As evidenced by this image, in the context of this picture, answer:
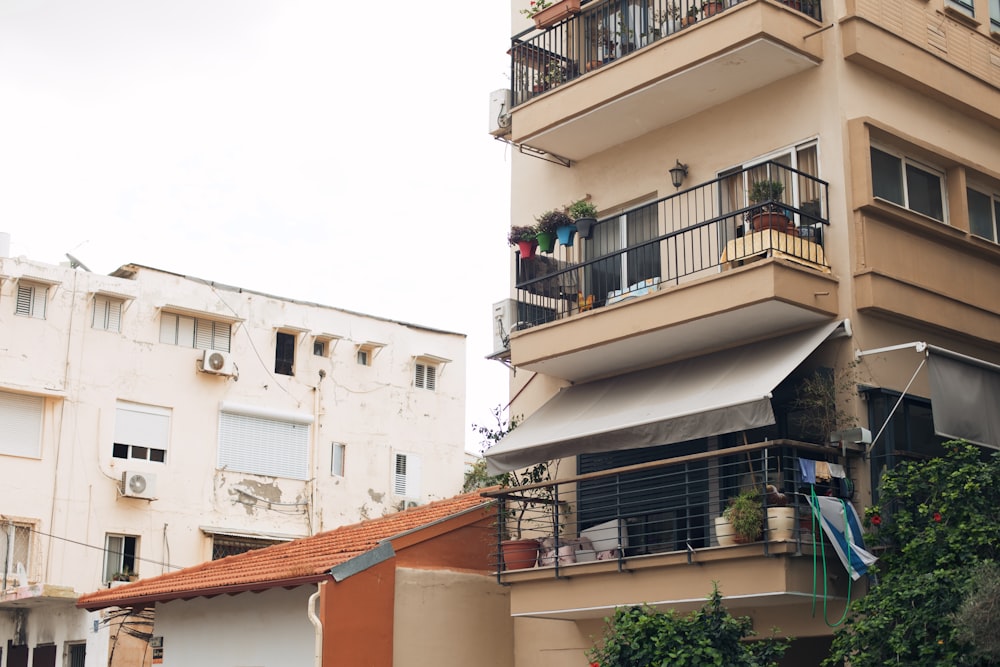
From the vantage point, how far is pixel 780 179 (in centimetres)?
1595

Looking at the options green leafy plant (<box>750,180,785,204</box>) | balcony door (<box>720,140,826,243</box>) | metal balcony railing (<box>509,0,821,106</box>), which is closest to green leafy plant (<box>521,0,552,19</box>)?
metal balcony railing (<box>509,0,821,106</box>)

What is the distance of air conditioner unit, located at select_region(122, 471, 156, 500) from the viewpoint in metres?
32.6

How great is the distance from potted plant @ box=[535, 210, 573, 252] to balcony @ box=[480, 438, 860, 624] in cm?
305

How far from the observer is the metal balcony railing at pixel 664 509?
13641 millimetres

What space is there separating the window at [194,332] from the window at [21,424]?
12.6ft

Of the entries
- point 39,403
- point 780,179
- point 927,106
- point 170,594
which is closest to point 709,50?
point 780,179

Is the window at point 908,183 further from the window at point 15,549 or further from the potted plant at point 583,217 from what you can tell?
the window at point 15,549

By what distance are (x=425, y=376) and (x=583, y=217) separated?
23075 mm

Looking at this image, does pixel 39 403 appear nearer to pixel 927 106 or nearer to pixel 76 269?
pixel 76 269

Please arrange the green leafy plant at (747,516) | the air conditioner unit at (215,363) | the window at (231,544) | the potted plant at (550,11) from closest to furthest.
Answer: the green leafy plant at (747,516) < the potted plant at (550,11) < the air conditioner unit at (215,363) < the window at (231,544)

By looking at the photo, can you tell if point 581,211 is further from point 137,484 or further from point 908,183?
point 137,484

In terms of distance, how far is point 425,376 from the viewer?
Result: 132 feet

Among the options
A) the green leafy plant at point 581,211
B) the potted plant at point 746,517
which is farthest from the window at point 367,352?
the potted plant at point 746,517

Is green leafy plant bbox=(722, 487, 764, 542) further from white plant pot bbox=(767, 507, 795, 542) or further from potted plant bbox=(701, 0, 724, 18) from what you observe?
potted plant bbox=(701, 0, 724, 18)
